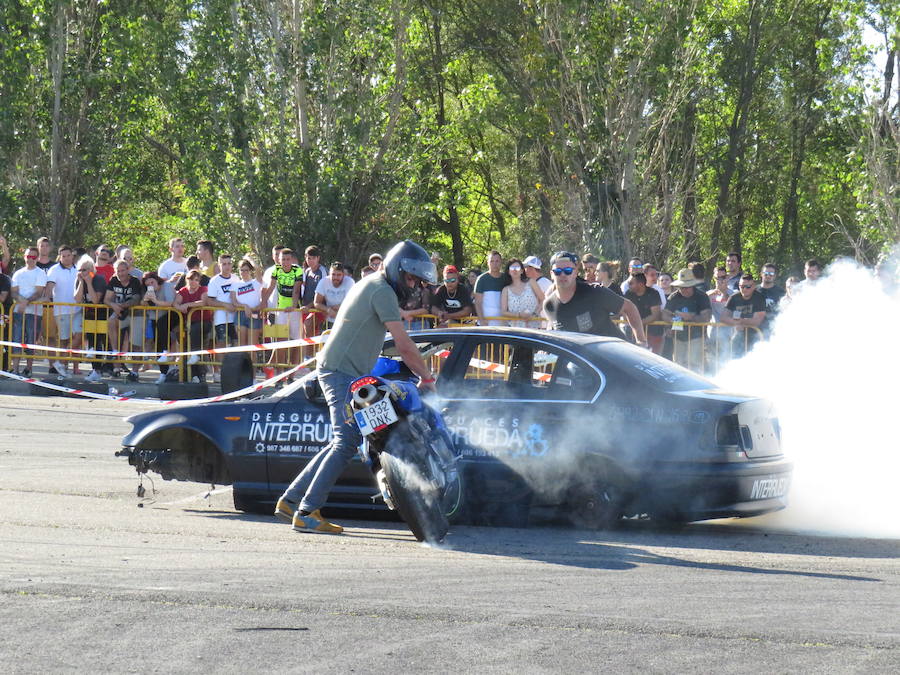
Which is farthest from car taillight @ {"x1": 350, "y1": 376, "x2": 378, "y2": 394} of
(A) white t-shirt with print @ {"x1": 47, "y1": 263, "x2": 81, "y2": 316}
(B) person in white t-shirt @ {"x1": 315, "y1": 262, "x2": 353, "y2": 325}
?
(A) white t-shirt with print @ {"x1": 47, "y1": 263, "x2": 81, "y2": 316}

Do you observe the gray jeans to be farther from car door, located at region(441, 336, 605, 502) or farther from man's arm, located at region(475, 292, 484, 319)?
man's arm, located at region(475, 292, 484, 319)

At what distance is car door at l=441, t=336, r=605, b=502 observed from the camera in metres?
8.11

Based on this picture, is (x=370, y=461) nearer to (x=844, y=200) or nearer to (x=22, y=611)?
(x=22, y=611)

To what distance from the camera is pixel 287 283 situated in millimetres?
17703

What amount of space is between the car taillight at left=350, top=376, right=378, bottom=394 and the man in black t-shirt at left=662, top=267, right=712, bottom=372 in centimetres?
875

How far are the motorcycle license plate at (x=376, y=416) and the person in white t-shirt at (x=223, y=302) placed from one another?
1014 centimetres

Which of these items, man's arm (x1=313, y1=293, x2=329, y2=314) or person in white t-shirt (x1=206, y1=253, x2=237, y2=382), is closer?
man's arm (x1=313, y1=293, x2=329, y2=314)

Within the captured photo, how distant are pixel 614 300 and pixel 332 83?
16.2 metres

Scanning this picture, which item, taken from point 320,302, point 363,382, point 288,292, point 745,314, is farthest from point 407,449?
point 288,292

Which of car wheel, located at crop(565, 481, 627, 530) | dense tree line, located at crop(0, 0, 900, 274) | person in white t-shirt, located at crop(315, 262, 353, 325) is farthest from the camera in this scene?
dense tree line, located at crop(0, 0, 900, 274)

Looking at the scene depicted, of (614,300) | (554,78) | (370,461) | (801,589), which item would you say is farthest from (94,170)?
(801,589)

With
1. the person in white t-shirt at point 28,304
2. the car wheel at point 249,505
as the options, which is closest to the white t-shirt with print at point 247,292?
→ the person in white t-shirt at point 28,304

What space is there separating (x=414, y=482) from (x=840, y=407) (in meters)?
4.92

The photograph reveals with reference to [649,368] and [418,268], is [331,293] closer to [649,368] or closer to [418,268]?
[649,368]
